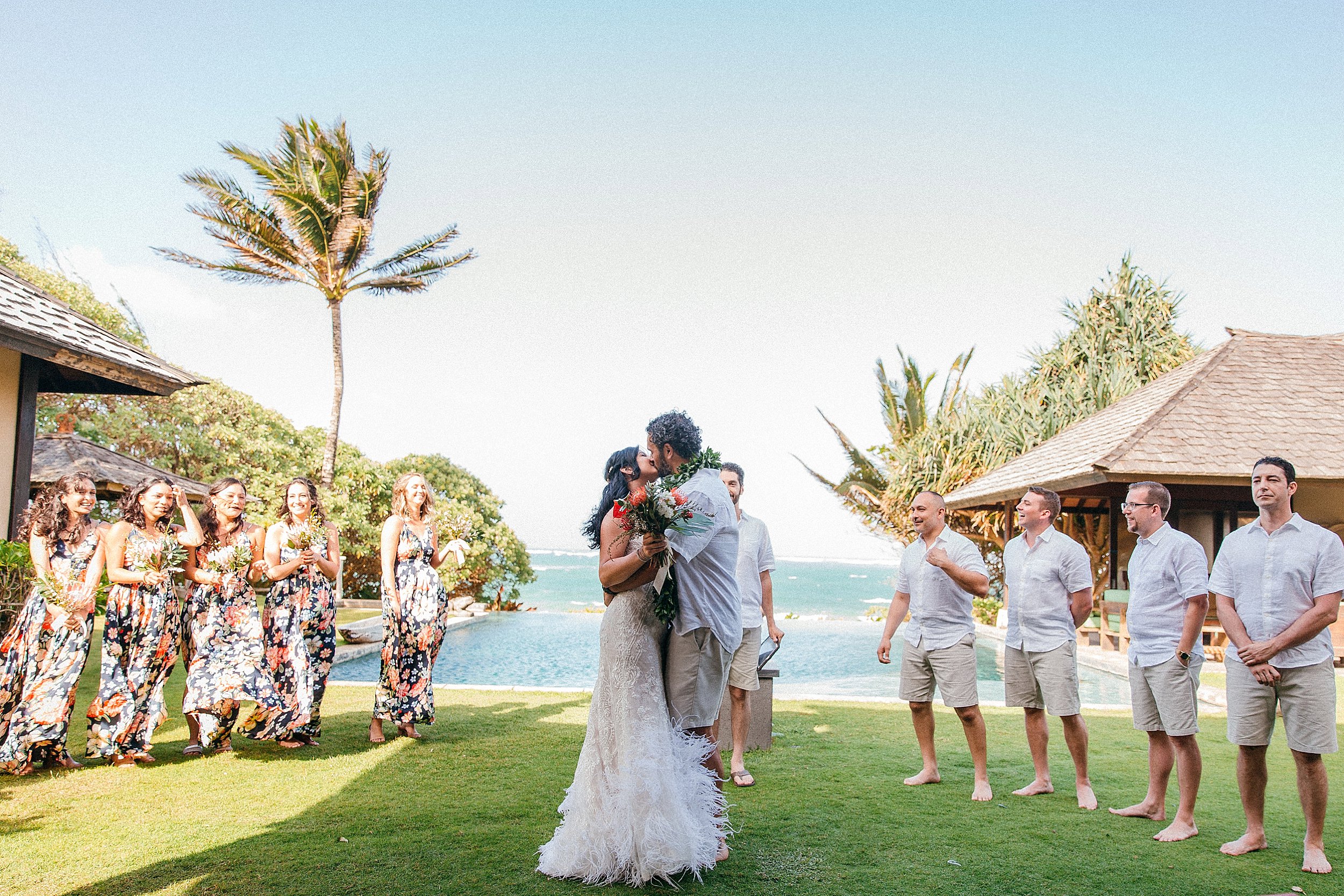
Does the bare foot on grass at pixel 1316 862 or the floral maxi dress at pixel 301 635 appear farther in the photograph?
the floral maxi dress at pixel 301 635

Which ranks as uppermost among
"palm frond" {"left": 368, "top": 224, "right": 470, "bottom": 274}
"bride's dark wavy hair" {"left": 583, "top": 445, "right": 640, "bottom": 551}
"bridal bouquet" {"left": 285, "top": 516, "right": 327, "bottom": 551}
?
"palm frond" {"left": 368, "top": 224, "right": 470, "bottom": 274}

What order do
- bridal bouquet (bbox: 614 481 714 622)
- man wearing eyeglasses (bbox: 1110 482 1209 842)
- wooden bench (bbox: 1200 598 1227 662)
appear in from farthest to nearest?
wooden bench (bbox: 1200 598 1227 662) < man wearing eyeglasses (bbox: 1110 482 1209 842) < bridal bouquet (bbox: 614 481 714 622)

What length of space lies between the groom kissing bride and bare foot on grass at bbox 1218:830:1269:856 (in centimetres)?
242

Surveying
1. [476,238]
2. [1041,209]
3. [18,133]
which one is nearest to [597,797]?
[476,238]

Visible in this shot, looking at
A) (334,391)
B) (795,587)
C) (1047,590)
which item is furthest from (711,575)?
(795,587)

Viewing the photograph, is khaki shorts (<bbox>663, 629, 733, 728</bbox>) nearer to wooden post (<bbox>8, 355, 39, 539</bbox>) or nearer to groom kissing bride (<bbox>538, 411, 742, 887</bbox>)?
groom kissing bride (<bbox>538, 411, 742, 887</bbox>)

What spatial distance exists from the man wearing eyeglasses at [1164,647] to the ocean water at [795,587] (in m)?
14.9

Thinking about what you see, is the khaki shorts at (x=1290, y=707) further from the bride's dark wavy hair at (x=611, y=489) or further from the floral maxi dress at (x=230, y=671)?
the floral maxi dress at (x=230, y=671)

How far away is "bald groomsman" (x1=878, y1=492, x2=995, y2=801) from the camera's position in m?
4.95

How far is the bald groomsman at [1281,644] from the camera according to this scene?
12.5 feet

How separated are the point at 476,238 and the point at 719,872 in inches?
657

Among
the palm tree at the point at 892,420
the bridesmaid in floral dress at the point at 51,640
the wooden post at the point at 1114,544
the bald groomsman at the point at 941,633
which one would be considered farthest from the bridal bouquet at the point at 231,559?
the palm tree at the point at 892,420

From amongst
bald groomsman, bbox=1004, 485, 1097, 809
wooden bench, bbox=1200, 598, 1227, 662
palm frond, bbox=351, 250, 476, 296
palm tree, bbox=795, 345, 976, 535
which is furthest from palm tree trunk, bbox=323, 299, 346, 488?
wooden bench, bbox=1200, 598, 1227, 662

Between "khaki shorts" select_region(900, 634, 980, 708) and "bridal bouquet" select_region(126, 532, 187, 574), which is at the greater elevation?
"bridal bouquet" select_region(126, 532, 187, 574)
